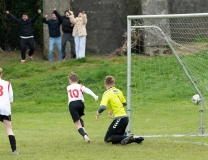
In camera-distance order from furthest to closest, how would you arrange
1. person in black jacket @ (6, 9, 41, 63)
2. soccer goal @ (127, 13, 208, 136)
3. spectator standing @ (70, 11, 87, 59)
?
person in black jacket @ (6, 9, 41, 63), spectator standing @ (70, 11, 87, 59), soccer goal @ (127, 13, 208, 136)

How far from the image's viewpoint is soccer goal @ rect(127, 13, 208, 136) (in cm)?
1583

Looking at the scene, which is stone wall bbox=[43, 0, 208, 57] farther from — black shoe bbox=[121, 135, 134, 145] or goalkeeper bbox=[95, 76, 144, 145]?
black shoe bbox=[121, 135, 134, 145]

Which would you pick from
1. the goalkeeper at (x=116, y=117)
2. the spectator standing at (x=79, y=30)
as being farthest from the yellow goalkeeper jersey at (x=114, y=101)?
the spectator standing at (x=79, y=30)

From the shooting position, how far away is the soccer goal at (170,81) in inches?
623

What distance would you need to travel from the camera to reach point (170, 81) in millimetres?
19406

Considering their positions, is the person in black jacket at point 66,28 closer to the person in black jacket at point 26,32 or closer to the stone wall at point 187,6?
the person in black jacket at point 26,32

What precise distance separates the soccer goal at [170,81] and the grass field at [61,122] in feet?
3.64

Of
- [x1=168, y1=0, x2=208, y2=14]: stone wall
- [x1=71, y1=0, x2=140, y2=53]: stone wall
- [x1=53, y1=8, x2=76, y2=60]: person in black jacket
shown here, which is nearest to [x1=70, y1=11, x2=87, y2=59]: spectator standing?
[x1=53, y1=8, x2=76, y2=60]: person in black jacket

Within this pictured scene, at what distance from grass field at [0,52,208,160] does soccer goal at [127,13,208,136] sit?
1.11 meters

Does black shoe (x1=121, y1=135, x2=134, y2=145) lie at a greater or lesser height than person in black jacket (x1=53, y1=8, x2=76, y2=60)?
lesser

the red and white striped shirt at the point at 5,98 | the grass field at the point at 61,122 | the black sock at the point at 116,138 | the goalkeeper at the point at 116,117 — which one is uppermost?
the red and white striped shirt at the point at 5,98

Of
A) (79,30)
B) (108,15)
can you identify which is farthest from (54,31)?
(108,15)

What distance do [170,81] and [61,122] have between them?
3.47 meters

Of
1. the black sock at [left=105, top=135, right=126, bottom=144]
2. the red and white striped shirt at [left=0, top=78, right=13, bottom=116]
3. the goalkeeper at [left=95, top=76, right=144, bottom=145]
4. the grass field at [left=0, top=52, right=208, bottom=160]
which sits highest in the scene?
the red and white striped shirt at [left=0, top=78, right=13, bottom=116]
